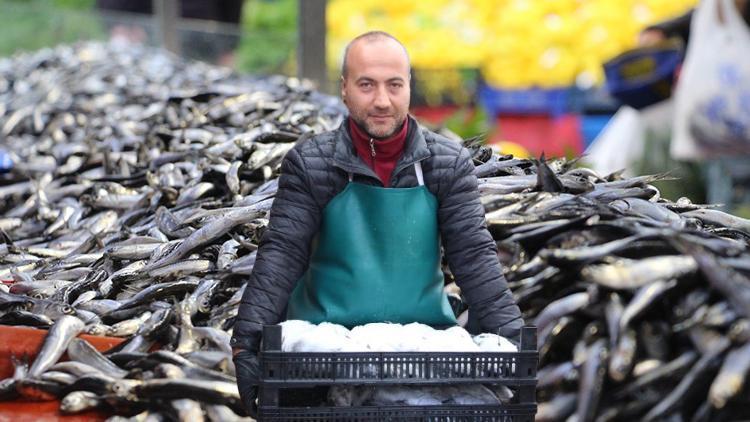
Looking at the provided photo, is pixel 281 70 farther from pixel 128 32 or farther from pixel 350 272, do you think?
pixel 350 272

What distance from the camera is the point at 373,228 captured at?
318cm

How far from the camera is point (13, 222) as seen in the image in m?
6.32

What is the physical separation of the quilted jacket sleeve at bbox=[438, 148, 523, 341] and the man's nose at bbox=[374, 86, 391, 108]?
31 cm

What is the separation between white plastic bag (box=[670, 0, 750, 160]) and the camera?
909 cm

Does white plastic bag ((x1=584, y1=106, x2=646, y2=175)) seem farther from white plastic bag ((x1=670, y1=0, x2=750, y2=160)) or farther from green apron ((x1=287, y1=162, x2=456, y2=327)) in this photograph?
green apron ((x1=287, y1=162, x2=456, y2=327))

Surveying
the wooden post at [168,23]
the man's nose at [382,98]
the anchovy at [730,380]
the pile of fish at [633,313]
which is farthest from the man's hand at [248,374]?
the wooden post at [168,23]

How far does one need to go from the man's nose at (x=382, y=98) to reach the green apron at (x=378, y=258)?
0.76 ft

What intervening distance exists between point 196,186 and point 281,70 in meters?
8.22

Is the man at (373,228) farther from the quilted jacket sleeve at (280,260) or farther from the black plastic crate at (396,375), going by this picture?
the black plastic crate at (396,375)

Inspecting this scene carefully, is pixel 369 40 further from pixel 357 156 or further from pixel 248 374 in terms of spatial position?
pixel 248 374

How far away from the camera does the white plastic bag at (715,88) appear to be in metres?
9.09

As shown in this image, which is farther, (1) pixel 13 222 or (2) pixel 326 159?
(1) pixel 13 222

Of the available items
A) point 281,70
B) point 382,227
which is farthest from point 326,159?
point 281,70

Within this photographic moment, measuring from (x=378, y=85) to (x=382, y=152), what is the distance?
0.72 feet
